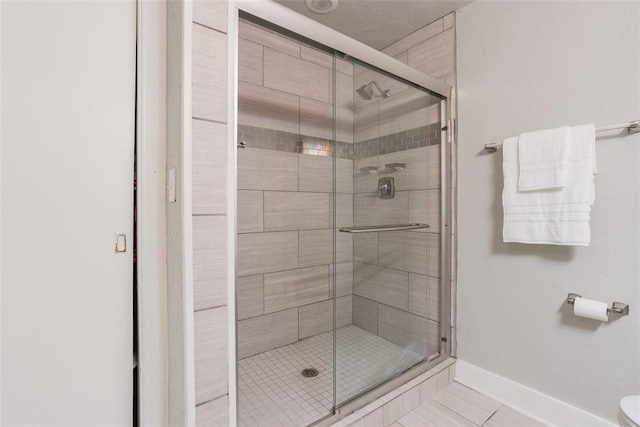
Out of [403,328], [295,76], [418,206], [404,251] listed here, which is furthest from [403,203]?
[295,76]

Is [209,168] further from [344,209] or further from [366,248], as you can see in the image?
[366,248]

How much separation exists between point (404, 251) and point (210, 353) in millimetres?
1158

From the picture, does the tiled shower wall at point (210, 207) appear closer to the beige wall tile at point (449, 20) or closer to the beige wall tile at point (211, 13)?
the beige wall tile at point (211, 13)

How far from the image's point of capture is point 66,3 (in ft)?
3.31

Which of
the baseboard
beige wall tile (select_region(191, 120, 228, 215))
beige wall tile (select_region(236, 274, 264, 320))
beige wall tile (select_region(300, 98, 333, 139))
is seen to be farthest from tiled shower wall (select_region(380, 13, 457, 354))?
beige wall tile (select_region(191, 120, 228, 215))

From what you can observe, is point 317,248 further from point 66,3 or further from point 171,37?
point 66,3

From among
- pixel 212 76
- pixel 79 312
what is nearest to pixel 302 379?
pixel 79 312

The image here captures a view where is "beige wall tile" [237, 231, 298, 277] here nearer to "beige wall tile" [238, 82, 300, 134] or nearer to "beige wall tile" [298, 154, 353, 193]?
"beige wall tile" [298, 154, 353, 193]

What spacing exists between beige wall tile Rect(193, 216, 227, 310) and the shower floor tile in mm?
737

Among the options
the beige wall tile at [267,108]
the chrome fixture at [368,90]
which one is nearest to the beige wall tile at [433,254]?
the chrome fixture at [368,90]

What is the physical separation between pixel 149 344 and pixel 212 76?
36.3 inches

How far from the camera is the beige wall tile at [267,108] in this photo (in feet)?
6.31

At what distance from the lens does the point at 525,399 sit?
153 centimetres

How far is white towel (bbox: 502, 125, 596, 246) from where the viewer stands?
4.18ft
